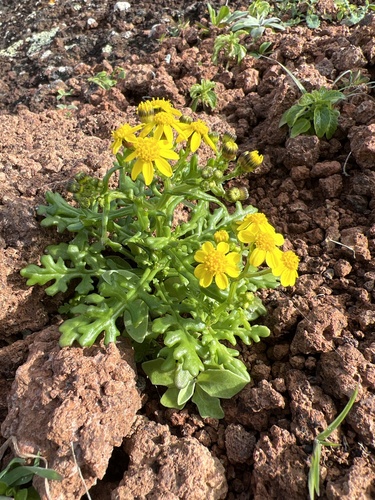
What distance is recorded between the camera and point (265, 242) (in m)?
2.41

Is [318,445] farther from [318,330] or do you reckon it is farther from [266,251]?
[266,251]

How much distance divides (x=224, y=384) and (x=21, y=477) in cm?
114

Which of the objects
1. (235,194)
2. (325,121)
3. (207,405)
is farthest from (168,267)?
(325,121)

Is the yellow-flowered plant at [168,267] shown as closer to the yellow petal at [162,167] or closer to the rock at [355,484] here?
the yellow petal at [162,167]

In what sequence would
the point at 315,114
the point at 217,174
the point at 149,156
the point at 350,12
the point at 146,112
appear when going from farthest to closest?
the point at 350,12
the point at 315,114
the point at 146,112
the point at 217,174
the point at 149,156

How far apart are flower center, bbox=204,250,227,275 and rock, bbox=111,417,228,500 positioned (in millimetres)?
903

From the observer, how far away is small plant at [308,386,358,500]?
7.02 ft

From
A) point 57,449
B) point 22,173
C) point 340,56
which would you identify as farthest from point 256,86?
point 57,449

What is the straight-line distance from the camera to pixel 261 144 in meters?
3.97

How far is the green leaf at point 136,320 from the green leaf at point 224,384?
46 cm

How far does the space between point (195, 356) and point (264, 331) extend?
45 cm

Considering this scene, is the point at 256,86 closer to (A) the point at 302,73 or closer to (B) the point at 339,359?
(A) the point at 302,73

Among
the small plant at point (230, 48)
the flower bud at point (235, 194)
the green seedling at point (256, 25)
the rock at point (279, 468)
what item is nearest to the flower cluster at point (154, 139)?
the flower bud at point (235, 194)

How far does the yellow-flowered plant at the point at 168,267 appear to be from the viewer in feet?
8.44
